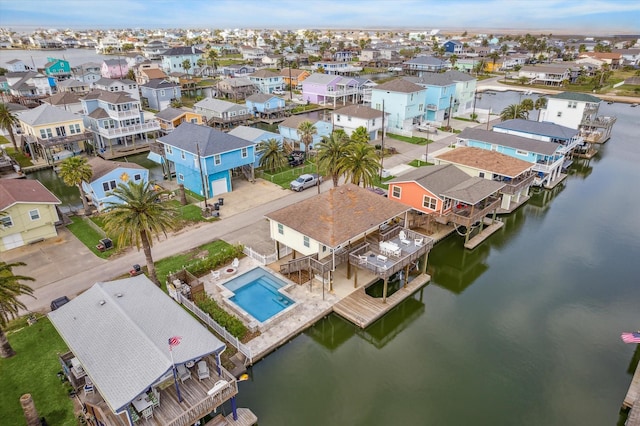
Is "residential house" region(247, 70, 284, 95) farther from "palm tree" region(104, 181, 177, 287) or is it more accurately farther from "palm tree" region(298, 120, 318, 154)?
"palm tree" region(104, 181, 177, 287)

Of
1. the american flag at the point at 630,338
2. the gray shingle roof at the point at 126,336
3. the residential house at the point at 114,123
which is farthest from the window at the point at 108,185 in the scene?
the american flag at the point at 630,338

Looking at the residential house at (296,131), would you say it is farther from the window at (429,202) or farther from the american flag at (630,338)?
the american flag at (630,338)

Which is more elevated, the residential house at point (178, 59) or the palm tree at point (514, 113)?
the residential house at point (178, 59)

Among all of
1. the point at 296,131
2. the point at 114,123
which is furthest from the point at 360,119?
the point at 114,123

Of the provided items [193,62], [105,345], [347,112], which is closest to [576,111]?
[347,112]

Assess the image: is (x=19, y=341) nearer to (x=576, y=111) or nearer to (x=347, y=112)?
(x=347, y=112)

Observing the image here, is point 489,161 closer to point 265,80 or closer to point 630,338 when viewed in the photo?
point 630,338
